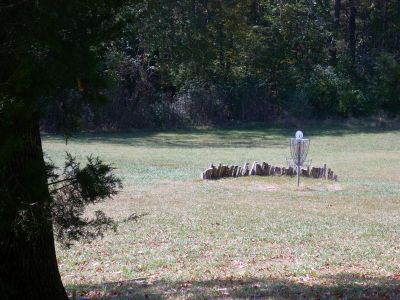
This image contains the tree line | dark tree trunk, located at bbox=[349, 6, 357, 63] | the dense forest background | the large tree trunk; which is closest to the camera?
the large tree trunk

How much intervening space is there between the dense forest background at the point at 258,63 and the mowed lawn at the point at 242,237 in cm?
1703

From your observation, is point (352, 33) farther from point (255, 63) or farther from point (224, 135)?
point (224, 135)

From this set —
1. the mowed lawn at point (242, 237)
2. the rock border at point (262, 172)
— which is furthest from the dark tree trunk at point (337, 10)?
the rock border at point (262, 172)

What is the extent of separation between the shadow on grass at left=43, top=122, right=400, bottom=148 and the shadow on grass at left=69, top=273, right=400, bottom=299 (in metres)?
26.1

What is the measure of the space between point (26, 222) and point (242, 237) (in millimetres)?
7263

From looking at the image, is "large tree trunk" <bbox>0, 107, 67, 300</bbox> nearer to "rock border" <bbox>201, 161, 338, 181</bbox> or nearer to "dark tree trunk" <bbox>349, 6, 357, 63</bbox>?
"rock border" <bbox>201, 161, 338, 181</bbox>

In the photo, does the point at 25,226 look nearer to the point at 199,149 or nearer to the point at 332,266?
the point at 332,266

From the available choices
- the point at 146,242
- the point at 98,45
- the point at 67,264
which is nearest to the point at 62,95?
the point at 98,45

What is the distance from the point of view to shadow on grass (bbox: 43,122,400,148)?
36.5 meters

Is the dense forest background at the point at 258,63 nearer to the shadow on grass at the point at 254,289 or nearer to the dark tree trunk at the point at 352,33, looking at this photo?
the dark tree trunk at the point at 352,33

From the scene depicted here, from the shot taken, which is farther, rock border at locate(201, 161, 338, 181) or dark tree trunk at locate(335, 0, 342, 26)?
dark tree trunk at locate(335, 0, 342, 26)

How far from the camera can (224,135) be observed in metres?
41.2

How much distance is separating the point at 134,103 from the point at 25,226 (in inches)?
1549

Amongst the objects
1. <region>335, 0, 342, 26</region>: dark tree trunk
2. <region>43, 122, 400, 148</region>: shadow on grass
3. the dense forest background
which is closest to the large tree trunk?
<region>43, 122, 400, 148</region>: shadow on grass
